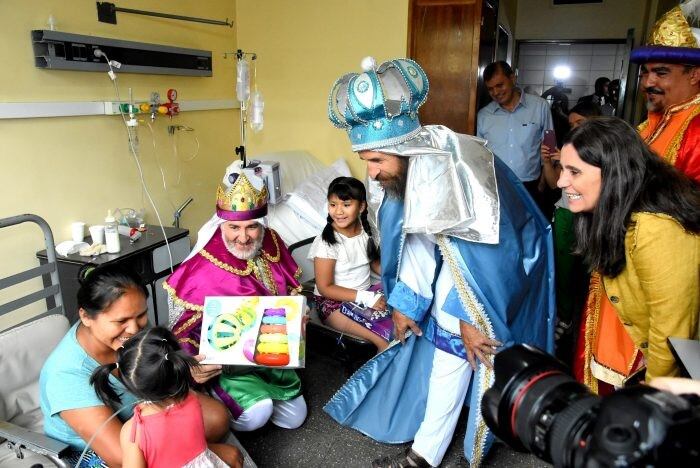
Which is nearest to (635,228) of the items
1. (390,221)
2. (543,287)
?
(543,287)

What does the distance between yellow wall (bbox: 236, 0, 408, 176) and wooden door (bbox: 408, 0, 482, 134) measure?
4.5 inches

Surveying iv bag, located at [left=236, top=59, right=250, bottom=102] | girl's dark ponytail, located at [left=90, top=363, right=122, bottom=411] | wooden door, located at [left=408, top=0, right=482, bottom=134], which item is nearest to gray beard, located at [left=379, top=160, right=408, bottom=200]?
girl's dark ponytail, located at [left=90, top=363, right=122, bottom=411]

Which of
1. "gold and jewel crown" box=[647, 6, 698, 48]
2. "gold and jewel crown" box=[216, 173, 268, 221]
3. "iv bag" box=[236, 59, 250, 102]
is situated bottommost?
"gold and jewel crown" box=[216, 173, 268, 221]

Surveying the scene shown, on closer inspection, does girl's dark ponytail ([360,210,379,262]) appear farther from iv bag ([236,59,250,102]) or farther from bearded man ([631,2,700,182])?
iv bag ([236,59,250,102])

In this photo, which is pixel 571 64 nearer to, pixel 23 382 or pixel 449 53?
pixel 449 53

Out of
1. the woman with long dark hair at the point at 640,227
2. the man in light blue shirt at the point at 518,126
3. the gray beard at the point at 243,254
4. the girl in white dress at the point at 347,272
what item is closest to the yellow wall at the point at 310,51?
the man in light blue shirt at the point at 518,126

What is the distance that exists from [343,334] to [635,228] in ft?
4.53

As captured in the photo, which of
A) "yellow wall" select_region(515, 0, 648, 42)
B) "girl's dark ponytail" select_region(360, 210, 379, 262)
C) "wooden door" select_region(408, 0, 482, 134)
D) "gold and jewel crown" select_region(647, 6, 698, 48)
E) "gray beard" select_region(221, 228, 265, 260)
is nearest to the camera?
"gold and jewel crown" select_region(647, 6, 698, 48)

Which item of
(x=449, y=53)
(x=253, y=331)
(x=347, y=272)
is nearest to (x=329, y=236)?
(x=347, y=272)

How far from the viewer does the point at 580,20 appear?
617 cm

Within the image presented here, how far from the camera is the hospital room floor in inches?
80.5

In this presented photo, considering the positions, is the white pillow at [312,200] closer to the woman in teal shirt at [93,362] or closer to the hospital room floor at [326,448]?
the hospital room floor at [326,448]

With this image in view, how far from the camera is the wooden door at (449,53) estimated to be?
3.50m

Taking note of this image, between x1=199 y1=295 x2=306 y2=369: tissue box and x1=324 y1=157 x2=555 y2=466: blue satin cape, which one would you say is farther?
x1=199 y1=295 x2=306 y2=369: tissue box
